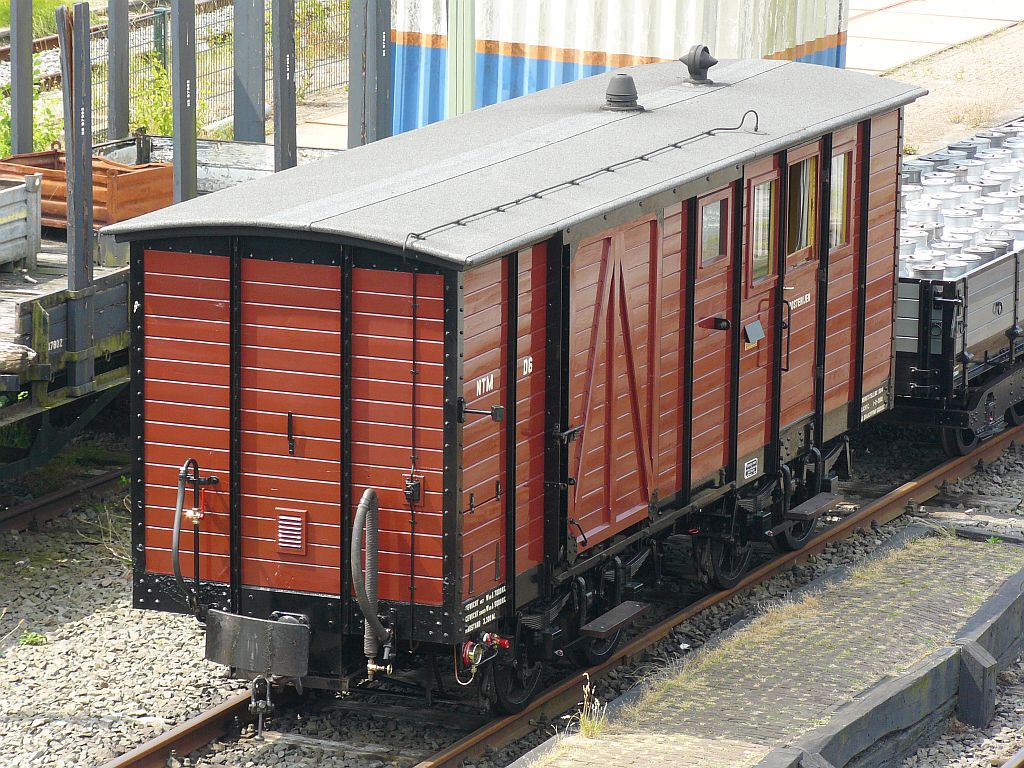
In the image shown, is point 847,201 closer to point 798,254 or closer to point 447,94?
point 798,254

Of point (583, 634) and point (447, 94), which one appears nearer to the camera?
point (583, 634)

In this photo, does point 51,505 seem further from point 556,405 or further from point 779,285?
point 779,285

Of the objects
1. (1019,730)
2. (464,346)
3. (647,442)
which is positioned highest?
(464,346)

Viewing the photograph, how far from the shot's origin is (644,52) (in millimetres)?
17844

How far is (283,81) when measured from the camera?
14.5 metres

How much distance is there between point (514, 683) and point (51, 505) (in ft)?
16.2

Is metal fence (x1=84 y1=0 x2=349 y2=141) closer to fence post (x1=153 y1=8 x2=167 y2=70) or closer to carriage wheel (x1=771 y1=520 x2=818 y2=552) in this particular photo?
fence post (x1=153 y1=8 x2=167 y2=70)

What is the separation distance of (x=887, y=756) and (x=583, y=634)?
6.25ft

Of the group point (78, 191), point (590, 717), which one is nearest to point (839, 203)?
point (590, 717)

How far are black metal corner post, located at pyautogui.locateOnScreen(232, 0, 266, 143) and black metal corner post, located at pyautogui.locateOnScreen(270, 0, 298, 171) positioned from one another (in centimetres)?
239

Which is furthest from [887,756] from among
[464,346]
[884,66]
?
[884,66]

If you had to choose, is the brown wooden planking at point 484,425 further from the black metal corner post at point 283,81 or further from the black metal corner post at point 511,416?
the black metal corner post at point 283,81

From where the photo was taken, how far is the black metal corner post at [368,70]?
15539 mm

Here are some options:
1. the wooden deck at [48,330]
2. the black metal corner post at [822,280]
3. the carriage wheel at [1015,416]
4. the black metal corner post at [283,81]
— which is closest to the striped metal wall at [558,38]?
the black metal corner post at [283,81]
